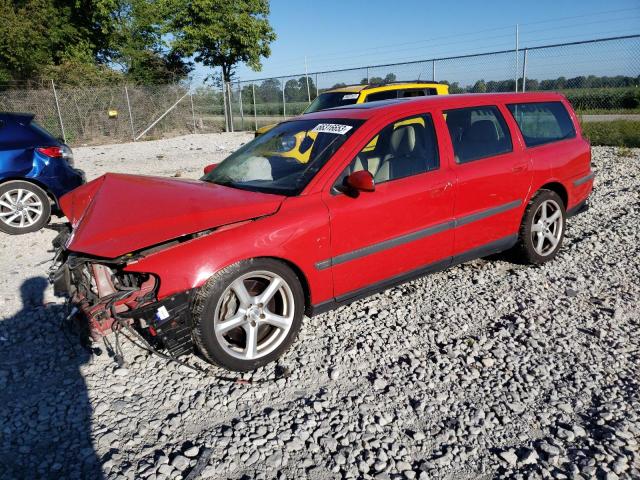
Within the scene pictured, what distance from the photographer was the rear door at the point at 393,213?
3.32m

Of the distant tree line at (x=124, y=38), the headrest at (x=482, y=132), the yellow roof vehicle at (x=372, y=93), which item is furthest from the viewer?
the distant tree line at (x=124, y=38)

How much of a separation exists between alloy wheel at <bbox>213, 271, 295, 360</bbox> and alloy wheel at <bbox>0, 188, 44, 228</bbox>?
473 centimetres

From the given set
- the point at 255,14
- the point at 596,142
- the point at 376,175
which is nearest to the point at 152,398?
the point at 376,175

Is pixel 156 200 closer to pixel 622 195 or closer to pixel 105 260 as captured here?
pixel 105 260

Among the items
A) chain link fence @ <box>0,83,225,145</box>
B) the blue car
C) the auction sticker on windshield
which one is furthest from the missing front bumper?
chain link fence @ <box>0,83,225,145</box>

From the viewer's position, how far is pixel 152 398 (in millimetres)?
2871

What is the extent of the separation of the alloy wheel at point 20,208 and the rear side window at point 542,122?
5.97 meters

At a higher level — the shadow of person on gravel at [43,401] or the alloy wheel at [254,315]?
the alloy wheel at [254,315]

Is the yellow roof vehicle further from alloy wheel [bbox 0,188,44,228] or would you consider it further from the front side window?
the front side window

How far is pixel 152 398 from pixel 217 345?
0.49 metres

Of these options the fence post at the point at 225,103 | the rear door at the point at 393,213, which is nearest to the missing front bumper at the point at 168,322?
the rear door at the point at 393,213

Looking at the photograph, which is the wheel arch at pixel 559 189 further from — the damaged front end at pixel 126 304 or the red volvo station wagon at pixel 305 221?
the damaged front end at pixel 126 304

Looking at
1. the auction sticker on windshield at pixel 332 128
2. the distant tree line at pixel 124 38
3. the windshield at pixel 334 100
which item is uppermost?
the distant tree line at pixel 124 38

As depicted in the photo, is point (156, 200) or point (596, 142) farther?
point (596, 142)
